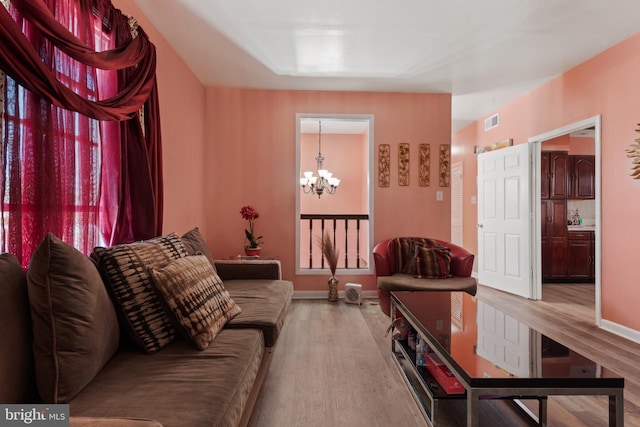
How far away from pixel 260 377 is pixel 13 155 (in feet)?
5.09

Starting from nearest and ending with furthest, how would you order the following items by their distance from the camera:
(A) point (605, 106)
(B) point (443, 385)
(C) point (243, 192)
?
(B) point (443, 385)
(A) point (605, 106)
(C) point (243, 192)

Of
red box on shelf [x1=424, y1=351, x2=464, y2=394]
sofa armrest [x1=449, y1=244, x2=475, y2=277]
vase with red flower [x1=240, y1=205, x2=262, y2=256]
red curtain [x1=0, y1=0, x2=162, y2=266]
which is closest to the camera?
red curtain [x1=0, y1=0, x2=162, y2=266]

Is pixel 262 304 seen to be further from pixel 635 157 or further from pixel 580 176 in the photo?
pixel 580 176

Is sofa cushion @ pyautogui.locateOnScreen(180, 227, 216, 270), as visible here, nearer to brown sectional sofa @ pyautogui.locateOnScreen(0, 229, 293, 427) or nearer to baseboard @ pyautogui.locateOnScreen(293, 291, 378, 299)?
A: brown sectional sofa @ pyautogui.locateOnScreen(0, 229, 293, 427)

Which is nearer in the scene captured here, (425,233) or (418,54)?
(418,54)

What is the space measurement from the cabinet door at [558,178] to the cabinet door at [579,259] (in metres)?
0.79

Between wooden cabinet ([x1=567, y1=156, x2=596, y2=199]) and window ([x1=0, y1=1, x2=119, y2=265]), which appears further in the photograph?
wooden cabinet ([x1=567, y1=156, x2=596, y2=199])

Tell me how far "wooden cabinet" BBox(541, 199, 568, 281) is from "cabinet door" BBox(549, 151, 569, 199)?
0.38ft

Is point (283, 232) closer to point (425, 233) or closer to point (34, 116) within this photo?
point (425, 233)

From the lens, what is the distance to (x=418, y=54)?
138 inches

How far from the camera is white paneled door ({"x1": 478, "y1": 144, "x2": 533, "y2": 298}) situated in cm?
452

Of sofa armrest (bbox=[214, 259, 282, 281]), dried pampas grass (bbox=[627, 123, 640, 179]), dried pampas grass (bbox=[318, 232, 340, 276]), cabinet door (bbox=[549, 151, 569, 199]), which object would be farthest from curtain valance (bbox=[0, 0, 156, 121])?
cabinet door (bbox=[549, 151, 569, 199])

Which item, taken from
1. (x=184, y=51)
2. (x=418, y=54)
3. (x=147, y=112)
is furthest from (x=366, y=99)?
(x=147, y=112)

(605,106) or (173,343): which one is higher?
(605,106)
